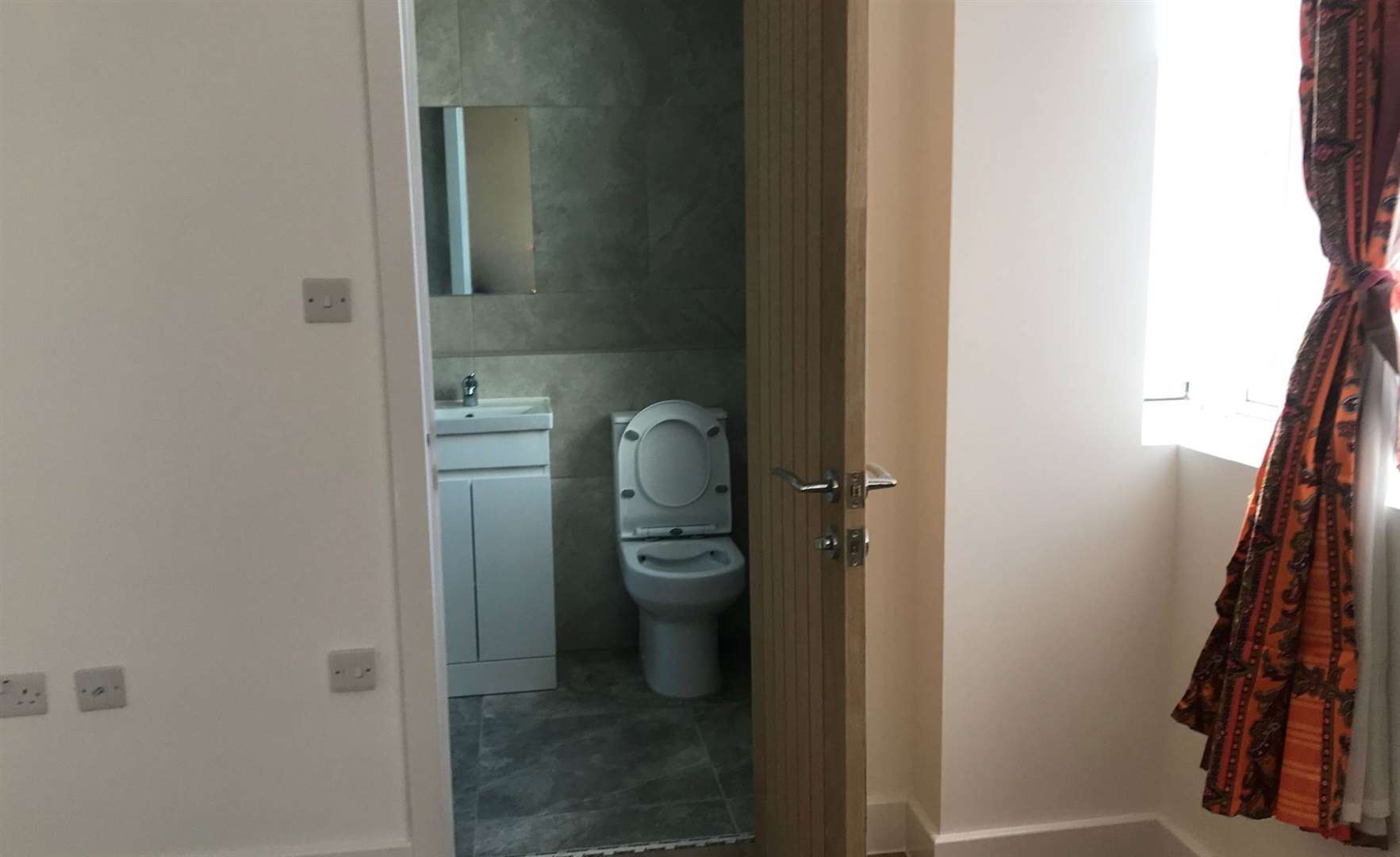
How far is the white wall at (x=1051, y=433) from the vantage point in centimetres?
221

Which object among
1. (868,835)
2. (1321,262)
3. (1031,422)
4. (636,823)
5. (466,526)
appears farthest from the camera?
(466,526)

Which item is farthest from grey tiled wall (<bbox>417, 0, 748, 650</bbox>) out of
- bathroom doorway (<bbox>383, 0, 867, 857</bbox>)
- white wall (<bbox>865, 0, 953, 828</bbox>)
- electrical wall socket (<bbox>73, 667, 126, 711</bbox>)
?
electrical wall socket (<bbox>73, 667, 126, 711</bbox>)

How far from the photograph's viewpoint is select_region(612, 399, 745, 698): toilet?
11.5ft

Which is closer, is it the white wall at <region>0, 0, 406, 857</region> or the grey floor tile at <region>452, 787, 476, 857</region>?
the white wall at <region>0, 0, 406, 857</region>

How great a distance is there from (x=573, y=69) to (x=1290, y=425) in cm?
265

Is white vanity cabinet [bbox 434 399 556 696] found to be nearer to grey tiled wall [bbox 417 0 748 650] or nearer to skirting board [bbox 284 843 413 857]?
grey tiled wall [bbox 417 0 748 650]

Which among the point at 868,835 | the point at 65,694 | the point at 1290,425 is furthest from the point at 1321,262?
the point at 65,694

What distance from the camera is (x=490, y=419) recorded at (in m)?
3.42

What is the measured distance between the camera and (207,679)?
2.40 meters

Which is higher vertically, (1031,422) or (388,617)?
(1031,422)

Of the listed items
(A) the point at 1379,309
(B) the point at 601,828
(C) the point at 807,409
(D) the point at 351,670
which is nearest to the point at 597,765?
(B) the point at 601,828

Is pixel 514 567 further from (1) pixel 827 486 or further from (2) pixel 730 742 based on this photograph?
(1) pixel 827 486

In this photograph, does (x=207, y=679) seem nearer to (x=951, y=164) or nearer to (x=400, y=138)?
(x=400, y=138)

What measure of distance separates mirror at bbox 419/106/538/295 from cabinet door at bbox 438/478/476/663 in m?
0.74
